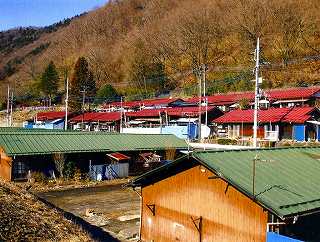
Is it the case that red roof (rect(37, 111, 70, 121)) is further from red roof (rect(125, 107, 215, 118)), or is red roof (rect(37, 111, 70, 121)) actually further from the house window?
the house window

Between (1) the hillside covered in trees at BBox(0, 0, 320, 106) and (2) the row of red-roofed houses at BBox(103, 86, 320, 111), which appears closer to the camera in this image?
(2) the row of red-roofed houses at BBox(103, 86, 320, 111)

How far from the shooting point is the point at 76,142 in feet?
109

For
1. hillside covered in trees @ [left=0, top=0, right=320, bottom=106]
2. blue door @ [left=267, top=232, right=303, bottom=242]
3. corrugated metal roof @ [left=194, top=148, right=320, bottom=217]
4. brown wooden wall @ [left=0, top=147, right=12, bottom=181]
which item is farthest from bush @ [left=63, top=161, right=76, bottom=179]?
hillside covered in trees @ [left=0, top=0, right=320, bottom=106]

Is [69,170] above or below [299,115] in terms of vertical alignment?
below

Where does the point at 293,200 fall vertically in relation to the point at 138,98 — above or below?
below

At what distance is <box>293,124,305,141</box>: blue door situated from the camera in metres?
42.4

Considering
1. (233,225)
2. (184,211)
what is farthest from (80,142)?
(233,225)

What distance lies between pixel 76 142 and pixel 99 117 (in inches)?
1315

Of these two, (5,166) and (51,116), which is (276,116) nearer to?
(5,166)

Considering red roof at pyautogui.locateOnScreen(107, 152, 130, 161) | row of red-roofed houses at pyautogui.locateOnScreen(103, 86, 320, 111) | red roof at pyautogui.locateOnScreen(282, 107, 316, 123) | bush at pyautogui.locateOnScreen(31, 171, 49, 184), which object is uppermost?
row of red-roofed houses at pyautogui.locateOnScreen(103, 86, 320, 111)

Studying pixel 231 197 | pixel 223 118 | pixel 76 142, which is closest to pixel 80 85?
pixel 223 118

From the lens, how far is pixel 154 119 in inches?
2350

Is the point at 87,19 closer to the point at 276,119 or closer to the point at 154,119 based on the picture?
the point at 154,119

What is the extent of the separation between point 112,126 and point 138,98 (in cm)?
2619
